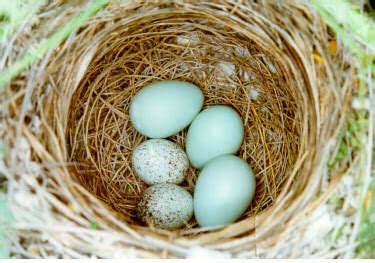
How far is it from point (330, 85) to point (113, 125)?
598 millimetres

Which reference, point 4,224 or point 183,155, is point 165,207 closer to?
point 183,155

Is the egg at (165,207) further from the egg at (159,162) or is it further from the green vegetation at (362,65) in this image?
the green vegetation at (362,65)

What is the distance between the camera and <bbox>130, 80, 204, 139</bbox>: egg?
122 cm

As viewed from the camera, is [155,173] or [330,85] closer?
[330,85]

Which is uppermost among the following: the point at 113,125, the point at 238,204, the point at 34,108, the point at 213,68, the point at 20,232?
the point at 213,68

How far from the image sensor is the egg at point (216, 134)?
121cm

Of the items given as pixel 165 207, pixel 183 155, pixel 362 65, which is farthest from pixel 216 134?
pixel 362 65

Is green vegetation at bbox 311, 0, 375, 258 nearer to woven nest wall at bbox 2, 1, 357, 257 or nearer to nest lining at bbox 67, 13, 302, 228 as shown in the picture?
woven nest wall at bbox 2, 1, 357, 257

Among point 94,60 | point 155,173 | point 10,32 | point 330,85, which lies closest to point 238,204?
point 155,173

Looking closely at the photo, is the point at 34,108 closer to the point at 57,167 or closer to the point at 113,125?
the point at 57,167

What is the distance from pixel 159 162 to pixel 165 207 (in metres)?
0.12

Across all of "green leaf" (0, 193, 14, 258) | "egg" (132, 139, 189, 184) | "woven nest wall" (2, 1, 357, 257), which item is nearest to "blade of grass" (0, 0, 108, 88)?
"woven nest wall" (2, 1, 357, 257)

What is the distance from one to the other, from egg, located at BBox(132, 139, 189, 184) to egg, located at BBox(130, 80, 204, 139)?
0.04m

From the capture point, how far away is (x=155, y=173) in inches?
48.6
